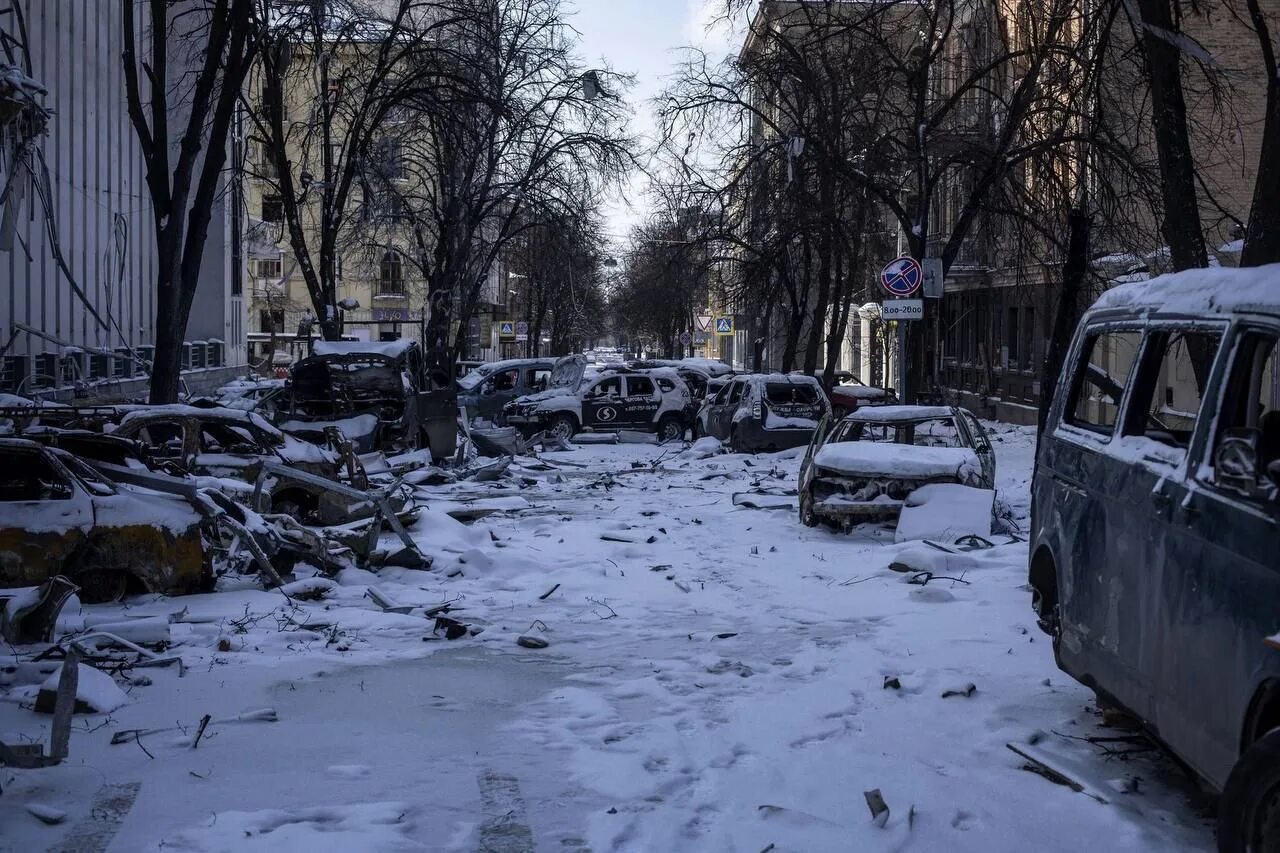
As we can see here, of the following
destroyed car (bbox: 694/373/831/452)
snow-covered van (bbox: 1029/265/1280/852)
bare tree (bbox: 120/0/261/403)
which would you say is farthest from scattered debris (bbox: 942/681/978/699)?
destroyed car (bbox: 694/373/831/452)

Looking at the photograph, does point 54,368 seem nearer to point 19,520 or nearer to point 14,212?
point 14,212

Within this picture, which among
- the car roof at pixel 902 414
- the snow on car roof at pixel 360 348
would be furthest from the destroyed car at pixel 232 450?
the snow on car roof at pixel 360 348

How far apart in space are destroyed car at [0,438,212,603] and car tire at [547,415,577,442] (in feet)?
64.9

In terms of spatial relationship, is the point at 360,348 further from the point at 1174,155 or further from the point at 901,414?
the point at 1174,155

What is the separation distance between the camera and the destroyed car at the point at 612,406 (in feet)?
102

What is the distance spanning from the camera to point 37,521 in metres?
10.0

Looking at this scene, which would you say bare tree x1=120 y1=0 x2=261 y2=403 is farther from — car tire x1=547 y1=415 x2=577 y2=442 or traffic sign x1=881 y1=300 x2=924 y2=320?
car tire x1=547 y1=415 x2=577 y2=442

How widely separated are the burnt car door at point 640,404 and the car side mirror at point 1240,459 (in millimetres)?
26597

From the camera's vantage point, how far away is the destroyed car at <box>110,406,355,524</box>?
46.2ft

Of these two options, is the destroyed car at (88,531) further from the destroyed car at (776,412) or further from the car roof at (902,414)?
the destroyed car at (776,412)

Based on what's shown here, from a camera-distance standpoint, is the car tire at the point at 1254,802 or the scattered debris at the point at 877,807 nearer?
the car tire at the point at 1254,802

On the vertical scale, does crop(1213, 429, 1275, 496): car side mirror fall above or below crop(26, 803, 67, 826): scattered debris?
above

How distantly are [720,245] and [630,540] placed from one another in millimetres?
24812

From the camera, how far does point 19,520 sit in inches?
392
